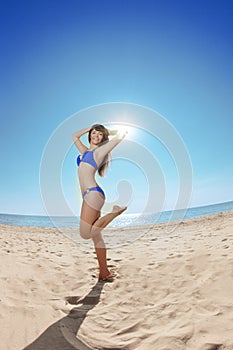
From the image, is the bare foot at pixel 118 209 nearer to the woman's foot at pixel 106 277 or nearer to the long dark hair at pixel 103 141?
the long dark hair at pixel 103 141

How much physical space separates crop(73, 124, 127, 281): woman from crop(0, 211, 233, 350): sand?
2.19 ft

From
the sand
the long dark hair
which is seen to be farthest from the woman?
the sand

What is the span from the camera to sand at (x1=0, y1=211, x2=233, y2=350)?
2512 mm

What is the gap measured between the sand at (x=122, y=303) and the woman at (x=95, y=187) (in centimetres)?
67

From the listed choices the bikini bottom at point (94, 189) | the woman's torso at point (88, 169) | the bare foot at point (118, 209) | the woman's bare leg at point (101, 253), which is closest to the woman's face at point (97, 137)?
the woman's torso at point (88, 169)

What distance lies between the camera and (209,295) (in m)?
3.39

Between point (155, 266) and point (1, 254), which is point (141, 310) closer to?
point (155, 266)

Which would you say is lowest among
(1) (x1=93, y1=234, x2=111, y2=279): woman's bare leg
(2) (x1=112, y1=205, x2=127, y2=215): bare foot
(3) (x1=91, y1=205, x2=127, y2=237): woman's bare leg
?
(1) (x1=93, y1=234, x2=111, y2=279): woman's bare leg

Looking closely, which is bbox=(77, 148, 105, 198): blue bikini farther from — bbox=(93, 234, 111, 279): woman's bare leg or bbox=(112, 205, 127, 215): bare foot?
bbox=(93, 234, 111, 279): woman's bare leg

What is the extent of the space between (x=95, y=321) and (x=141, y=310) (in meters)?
0.61

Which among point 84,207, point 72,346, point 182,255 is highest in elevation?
point 84,207

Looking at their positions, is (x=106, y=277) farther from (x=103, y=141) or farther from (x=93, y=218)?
(x=103, y=141)

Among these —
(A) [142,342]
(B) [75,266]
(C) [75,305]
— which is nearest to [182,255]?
(B) [75,266]

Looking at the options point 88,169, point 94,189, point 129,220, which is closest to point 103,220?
point 94,189
